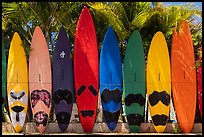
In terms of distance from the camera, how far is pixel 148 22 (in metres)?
10.8

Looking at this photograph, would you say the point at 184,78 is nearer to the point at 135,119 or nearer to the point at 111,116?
the point at 135,119

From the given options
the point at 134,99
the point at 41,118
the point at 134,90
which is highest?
the point at 134,90

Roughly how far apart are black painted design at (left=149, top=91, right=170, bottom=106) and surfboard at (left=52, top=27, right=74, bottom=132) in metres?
2.03

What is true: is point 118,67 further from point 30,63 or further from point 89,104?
point 30,63

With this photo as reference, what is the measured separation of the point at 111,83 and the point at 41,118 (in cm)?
199

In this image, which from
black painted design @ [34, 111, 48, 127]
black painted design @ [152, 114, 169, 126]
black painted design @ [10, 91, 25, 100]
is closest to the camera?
black painted design @ [152, 114, 169, 126]

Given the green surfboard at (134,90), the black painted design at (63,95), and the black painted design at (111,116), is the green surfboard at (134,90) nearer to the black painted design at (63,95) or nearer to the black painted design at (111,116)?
the black painted design at (111,116)

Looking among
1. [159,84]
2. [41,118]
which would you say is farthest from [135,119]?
[41,118]

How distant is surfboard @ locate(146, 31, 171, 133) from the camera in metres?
9.70

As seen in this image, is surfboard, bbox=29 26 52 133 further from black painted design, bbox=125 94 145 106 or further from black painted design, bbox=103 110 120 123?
black painted design, bbox=125 94 145 106

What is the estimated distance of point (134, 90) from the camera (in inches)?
384

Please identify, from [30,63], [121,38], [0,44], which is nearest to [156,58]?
[121,38]

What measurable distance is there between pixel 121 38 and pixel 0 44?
3.24 metres

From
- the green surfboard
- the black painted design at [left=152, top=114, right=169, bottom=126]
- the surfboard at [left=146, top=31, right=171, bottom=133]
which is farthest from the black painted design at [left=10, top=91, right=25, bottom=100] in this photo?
the black painted design at [left=152, top=114, right=169, bottom=126]
